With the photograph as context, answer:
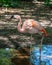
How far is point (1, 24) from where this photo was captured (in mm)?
7645

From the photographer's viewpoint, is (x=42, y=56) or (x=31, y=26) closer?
(x=42, y=56)

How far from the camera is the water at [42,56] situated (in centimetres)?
497

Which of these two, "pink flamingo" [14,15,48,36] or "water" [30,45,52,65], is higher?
"pink flamingo" [14,15,48,36]

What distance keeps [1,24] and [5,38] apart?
1.28 metres

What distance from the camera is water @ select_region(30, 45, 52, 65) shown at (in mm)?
4967

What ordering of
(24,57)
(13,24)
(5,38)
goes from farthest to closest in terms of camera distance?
(13,24), (5,38), (24,57)

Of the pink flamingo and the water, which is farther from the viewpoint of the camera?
the pink flamingo

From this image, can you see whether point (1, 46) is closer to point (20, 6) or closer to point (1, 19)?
point (1, 19)

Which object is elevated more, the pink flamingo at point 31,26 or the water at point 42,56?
the pink flamingo at point 31,26

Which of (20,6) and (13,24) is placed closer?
(13,24)

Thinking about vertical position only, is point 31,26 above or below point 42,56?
above

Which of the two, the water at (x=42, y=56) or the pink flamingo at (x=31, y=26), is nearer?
the water at (x=42, y=56)

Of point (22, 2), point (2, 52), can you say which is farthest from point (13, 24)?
point (22, 2)

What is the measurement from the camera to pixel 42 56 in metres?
5.11
